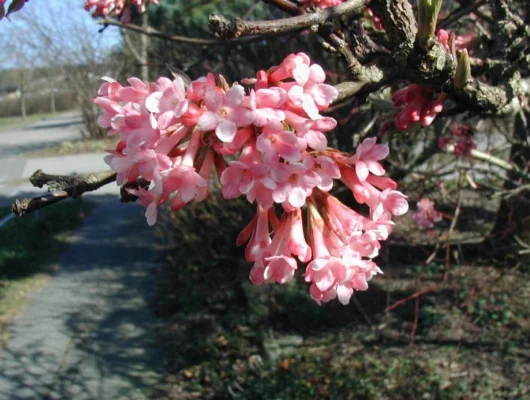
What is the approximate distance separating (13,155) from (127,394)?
19750 mm

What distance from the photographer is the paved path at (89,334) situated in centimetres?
596

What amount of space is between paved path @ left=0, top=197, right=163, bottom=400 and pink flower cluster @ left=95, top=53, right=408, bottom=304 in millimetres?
5178

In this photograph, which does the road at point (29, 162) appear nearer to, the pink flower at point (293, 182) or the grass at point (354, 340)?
the grass at point (354, 340)

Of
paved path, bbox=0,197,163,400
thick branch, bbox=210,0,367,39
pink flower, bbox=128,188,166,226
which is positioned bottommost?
paved path, bbox=0,197,163,400

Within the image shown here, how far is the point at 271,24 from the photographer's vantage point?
1050 millimetres

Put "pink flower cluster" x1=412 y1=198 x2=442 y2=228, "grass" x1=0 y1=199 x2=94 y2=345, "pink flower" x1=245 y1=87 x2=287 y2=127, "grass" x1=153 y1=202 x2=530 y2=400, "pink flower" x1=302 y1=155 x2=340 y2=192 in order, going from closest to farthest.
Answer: "pink flower" x1=245 y1=87 x2=287 y2=127, "pink flower" x1=302 y1=155 x2=340 y2=192, "grass" x1=153 y1=202 x2=530 y2=400, "pink flower cluster" x1=412 y1=198 x2=442 y2=228, "grass" x1=0 y1=199 x2=94 y2=345

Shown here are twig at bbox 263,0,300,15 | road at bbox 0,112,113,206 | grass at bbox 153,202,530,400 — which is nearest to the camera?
twig at bbox 263,0,300,15

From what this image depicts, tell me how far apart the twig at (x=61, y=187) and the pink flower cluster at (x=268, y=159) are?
5.1 inches

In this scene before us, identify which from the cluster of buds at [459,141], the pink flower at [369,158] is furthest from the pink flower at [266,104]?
the cluster of buds at [459,141]

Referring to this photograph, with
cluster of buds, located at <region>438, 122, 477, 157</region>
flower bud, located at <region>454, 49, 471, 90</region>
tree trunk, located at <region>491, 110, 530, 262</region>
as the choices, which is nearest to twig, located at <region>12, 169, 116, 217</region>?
flower bud, located at <region>454, 49, 471, 90</region>

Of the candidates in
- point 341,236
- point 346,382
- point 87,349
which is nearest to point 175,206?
point 341,236

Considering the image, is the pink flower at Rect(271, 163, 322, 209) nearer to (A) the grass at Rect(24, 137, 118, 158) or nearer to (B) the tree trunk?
(B) the tree trunk

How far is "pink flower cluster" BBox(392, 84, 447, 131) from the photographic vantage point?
1.45 m

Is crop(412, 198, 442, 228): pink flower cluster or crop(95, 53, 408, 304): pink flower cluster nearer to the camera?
crop(95, 53, 408, 304): pink flower cluster
